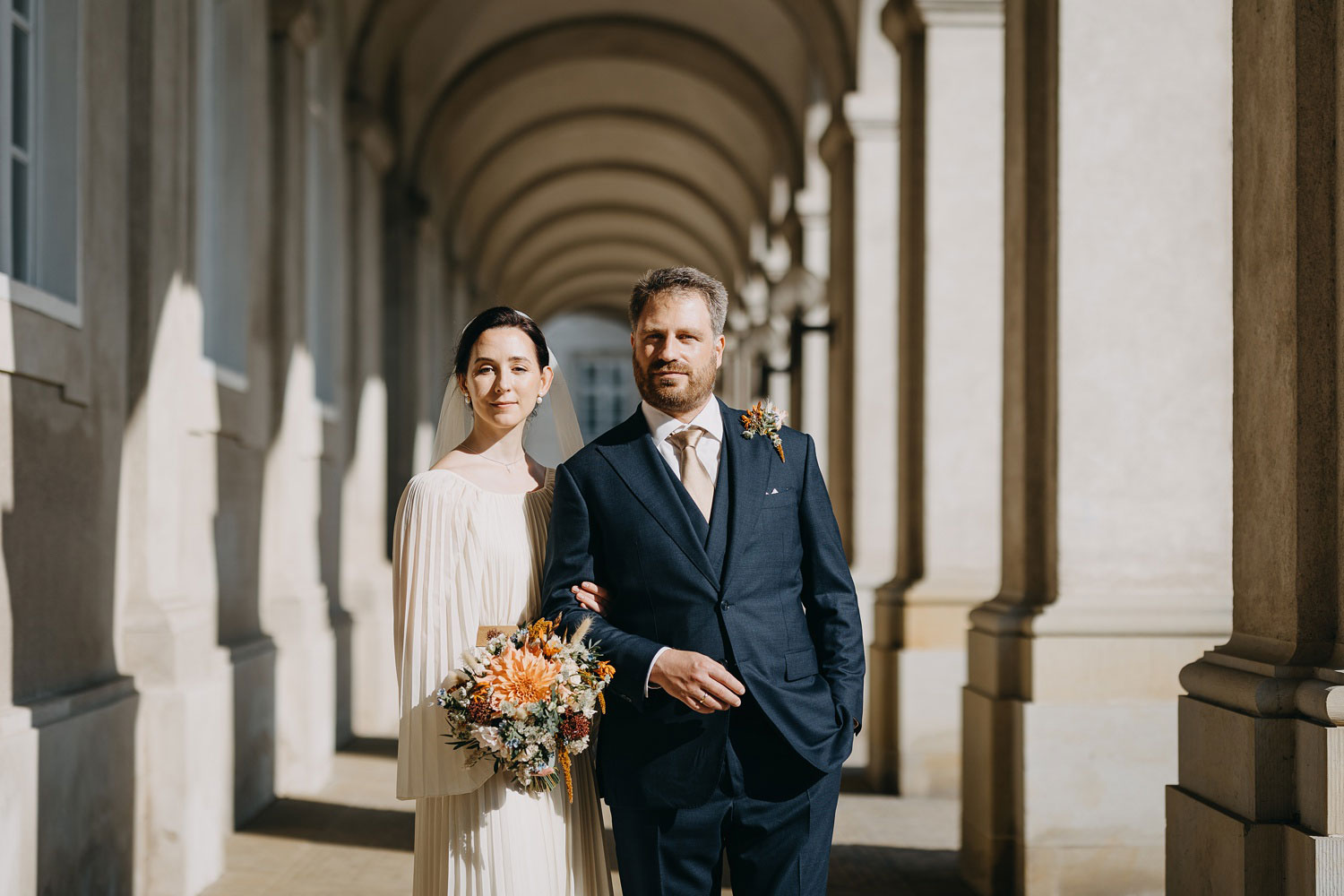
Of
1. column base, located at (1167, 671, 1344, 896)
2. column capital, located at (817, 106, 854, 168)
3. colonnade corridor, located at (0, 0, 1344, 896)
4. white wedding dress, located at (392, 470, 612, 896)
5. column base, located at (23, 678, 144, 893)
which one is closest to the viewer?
white wedding dress, located at (392, 470, 612, 896)

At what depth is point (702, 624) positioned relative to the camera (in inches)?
132

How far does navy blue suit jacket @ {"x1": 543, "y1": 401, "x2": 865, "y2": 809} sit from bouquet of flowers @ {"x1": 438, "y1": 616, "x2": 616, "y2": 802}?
0.07 meters

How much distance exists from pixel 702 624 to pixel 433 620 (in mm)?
711

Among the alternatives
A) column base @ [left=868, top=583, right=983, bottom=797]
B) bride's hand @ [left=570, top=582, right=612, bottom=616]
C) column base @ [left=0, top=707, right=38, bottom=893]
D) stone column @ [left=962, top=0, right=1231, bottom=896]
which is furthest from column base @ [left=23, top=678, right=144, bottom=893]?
column base @ [left=868, top=583, right=983, bottom=797]

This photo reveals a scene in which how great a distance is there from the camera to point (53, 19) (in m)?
5.83

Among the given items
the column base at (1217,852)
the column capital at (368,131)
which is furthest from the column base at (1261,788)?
the column capital at (368,131)

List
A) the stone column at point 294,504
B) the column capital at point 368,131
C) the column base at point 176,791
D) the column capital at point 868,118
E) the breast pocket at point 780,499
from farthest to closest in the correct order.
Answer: the column capital at point 368,131 → the column capital at point 868,118 → the stone column at point 294,504 → the column base at point 176,791 → the breast pocket at point 780,499

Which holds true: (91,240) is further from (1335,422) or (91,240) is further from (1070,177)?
(1335,422)

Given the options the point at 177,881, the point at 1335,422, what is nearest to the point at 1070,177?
the point at 1335,422

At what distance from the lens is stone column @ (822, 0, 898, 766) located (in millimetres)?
10773

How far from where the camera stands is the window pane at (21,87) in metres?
5.69

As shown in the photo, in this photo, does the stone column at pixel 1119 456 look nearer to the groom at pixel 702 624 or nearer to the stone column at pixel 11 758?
the groom at pixel 702 624

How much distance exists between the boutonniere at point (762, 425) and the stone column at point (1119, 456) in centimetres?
296

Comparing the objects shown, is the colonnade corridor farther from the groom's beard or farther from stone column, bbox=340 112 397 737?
the groom's beard
